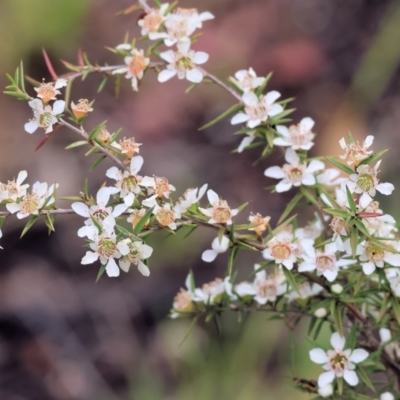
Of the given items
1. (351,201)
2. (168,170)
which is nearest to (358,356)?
(351,201)

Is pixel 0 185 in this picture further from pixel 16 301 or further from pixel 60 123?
pixel 16 301

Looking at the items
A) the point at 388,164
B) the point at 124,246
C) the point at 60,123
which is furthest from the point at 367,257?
the point at 388,164

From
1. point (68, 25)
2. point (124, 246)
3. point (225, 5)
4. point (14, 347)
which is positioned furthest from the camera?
point (225, 5)

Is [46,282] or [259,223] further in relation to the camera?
[46,282]

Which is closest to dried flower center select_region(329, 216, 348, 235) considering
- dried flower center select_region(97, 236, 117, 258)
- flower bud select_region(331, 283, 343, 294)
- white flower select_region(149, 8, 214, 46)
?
flower bud select_region(331, 283, 343, 294)

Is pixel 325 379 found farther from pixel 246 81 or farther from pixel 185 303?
pixel 246 81

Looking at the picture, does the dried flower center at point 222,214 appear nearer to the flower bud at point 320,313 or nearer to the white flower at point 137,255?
the white flower at point 137,255

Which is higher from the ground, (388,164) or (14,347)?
(388,164)

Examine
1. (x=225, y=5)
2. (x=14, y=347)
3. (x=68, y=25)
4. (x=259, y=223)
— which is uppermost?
(x=225, y=5)

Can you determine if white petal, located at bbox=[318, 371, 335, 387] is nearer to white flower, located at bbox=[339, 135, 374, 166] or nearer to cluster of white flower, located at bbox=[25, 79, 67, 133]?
white flower, located at bbox=[339, 135, 374, 166]
